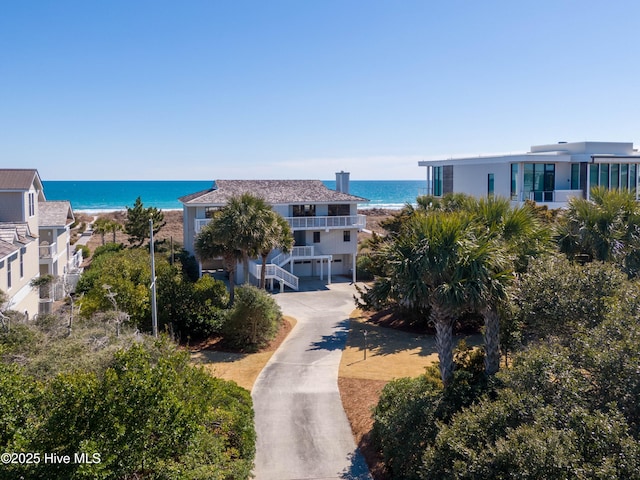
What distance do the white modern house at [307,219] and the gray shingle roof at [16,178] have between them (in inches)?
504

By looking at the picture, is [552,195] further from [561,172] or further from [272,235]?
[272,235]

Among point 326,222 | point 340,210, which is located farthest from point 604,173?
point 326,222

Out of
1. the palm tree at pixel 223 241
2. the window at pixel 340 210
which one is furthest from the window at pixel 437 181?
the palm tree at pixel 223 241

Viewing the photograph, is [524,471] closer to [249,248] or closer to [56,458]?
[56,458]

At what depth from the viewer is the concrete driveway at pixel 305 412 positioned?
1338cm

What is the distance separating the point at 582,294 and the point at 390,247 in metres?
4.81

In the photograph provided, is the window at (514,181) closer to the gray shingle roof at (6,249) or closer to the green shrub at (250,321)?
the green shrub at (250,321)

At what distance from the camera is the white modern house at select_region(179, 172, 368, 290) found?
38.9m

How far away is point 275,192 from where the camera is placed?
4156 cm

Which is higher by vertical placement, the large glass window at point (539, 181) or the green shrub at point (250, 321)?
the large glass window at point (539, 181)

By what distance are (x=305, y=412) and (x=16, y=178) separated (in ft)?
60.1

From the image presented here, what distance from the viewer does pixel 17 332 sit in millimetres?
14289

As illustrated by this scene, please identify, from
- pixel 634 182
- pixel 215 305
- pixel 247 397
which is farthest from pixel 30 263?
pixel 634 182

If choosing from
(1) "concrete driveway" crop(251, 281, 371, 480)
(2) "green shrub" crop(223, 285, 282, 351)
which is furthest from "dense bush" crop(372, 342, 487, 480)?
(2) "green shrub" crop(223, 285, 282, 351)
